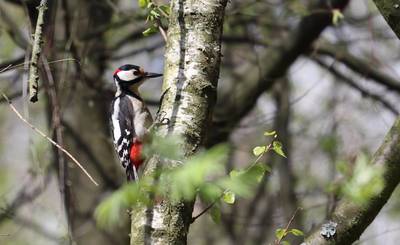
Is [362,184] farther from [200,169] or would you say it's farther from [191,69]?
[200,169]

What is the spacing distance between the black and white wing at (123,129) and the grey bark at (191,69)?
2024 millimetres

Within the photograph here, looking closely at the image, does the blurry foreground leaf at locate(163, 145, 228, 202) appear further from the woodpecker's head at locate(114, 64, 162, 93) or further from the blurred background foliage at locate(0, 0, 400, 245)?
the woodpecker's head at locate(114, 64, 162, 93)

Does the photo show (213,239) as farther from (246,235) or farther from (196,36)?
(196,36)

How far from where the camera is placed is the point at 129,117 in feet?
16.5

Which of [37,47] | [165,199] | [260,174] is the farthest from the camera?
[37,47]

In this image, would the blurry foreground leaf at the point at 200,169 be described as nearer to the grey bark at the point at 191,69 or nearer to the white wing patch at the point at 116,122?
the grey bark at the point at 191,69

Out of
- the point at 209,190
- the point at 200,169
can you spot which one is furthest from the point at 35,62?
the point at 200,169

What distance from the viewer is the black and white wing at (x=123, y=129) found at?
458cm

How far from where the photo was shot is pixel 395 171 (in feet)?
8.36

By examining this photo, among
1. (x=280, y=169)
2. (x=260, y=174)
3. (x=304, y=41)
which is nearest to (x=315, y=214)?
(x=280, y=169)

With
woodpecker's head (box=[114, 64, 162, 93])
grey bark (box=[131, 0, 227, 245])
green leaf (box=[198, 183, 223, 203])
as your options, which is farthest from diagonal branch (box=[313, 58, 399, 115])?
green leaf (box=[198, 183, 223, 203])

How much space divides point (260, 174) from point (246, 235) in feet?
19.6

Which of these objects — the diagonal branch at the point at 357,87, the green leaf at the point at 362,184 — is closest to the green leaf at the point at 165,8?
the green leaf at the point at 362,184

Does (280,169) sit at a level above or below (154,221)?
below
